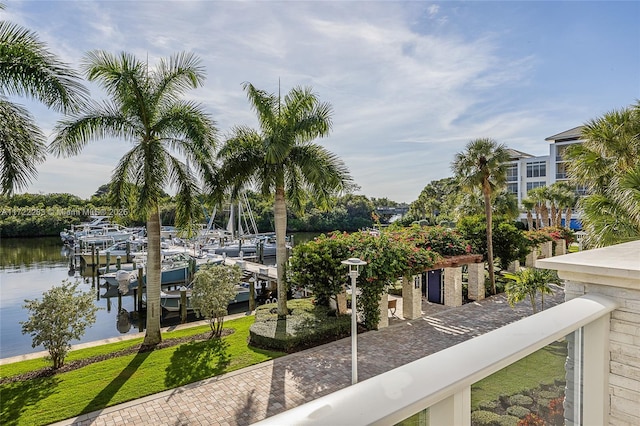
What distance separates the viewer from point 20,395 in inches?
316

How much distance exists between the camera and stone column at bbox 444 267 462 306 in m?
14.9

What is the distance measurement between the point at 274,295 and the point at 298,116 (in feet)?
40.0

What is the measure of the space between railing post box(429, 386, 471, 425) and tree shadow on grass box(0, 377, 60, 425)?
357 inches

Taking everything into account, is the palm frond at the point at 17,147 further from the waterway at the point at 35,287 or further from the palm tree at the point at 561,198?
the palm tree at the point at 561,198

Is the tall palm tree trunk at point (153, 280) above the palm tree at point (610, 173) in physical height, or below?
below

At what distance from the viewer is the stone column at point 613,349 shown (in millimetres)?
2031

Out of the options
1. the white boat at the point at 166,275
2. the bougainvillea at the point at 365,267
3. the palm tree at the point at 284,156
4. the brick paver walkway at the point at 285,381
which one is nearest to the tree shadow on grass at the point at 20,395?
the brick paver walkway at the point at 285,381

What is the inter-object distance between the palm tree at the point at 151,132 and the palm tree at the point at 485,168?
38.9 feet

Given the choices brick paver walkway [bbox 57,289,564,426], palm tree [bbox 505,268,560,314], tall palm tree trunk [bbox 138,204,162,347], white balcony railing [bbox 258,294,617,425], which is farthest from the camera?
palm tree [bbox 505,268,560,314]

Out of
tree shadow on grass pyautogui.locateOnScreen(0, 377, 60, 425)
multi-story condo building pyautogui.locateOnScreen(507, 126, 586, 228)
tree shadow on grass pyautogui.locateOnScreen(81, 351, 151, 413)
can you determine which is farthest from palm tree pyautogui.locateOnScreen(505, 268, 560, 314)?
multi-story condo building pyautogui.locateOnScreen(507, 126, 586, 228)

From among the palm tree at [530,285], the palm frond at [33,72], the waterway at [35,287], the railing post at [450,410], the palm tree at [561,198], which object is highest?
the palm frond at [33,72]

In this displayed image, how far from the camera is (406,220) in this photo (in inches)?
1929

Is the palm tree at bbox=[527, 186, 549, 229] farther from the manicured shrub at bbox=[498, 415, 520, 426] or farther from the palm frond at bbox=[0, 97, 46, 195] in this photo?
the manicured shrub at bbox=[498, 415, 520, 426]

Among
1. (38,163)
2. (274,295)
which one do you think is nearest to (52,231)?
(274,295)
